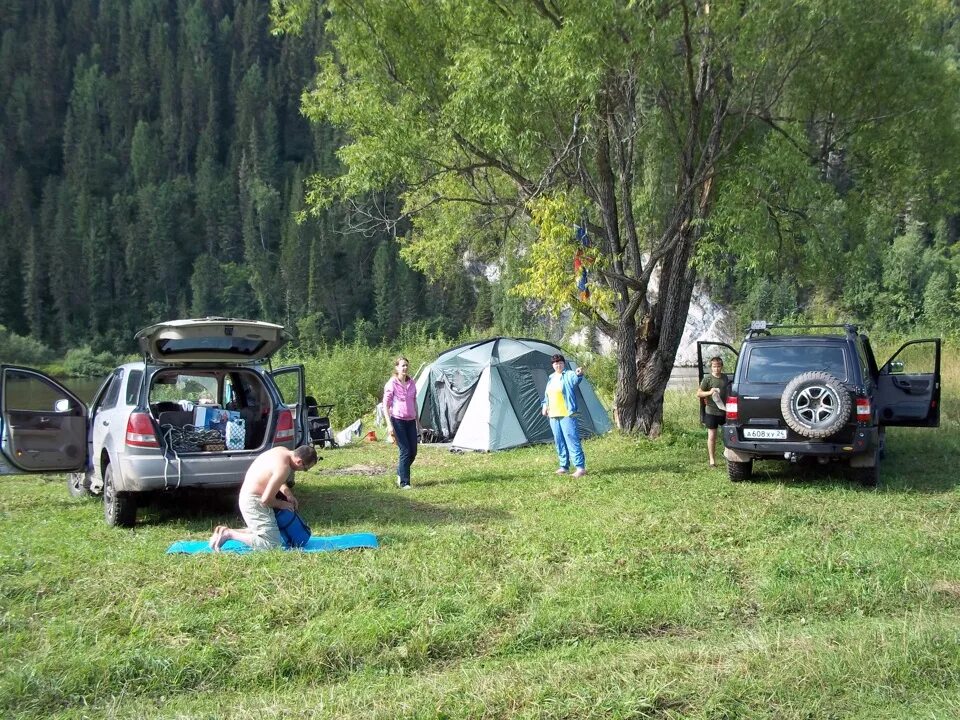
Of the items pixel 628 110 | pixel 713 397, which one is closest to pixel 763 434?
pixel 713 397

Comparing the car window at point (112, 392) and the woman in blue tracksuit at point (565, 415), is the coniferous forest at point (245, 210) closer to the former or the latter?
the woman in blue tracksuit at point (565, 415)

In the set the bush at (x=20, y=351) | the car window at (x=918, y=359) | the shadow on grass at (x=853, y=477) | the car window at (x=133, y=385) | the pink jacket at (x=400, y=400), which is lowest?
the bush at (x=20, y=351)

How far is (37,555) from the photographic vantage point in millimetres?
6047

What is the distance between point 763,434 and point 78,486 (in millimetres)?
7747

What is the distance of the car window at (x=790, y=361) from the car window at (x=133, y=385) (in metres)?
6.50

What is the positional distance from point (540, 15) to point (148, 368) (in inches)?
284

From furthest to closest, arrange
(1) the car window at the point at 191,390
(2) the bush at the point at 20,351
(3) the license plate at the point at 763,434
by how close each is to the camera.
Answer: (2) the bush at the point at 20,351 < (3) the license plate at the point at 763,434 < (1) the car window at the point at 191,390

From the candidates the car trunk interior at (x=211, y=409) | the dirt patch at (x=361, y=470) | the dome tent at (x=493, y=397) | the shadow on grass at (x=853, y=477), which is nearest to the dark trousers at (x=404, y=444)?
the dirt patch at (x=361, y=470)

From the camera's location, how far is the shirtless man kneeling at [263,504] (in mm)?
6242

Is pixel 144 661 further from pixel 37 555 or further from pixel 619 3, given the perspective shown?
pixel 619 3

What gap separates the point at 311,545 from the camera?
20.8 ft

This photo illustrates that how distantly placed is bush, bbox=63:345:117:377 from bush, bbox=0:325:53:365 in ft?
7.42

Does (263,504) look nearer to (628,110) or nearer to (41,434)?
(41,434)

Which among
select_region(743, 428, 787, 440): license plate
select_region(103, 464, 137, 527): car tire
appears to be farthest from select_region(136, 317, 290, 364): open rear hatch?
select_region(743, 428, 787, 440): license plate
